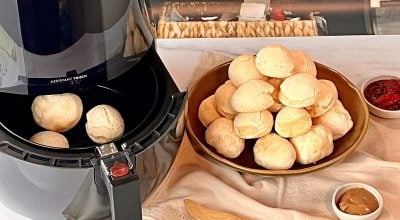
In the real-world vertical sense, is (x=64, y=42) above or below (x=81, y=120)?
above

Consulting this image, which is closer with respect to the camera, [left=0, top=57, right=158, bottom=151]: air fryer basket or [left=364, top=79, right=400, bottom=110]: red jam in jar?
[left=0, top=57, right=158, bottom=151]: air fryer basket

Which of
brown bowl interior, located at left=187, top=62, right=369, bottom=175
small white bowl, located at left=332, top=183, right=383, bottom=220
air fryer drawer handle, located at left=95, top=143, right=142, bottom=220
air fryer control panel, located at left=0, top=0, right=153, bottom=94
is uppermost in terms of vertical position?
air fryer control panel, located at left=0, top=0, right=153, bottom=94

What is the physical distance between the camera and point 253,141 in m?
0.93

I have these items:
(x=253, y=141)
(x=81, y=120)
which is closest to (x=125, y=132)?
(x=81, y=120)

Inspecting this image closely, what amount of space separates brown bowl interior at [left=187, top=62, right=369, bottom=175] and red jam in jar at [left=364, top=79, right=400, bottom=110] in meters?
0.06

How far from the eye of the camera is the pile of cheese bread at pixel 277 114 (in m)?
0.87

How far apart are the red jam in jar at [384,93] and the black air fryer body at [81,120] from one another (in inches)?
12.1

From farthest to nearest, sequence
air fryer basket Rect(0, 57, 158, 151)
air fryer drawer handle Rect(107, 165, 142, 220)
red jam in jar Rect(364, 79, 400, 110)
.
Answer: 1. red jam in jar Rect(364, 79, 400, 110)
2. air fryer basket Rect(0, 57, 158, 151)
3. air fryer drawer handle Rect(107, 165, 142, 220)

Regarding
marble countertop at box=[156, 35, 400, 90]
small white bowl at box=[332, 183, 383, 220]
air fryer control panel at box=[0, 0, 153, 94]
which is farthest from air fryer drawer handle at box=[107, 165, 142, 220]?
marble countertop at box=[156, 35, 400, 90]

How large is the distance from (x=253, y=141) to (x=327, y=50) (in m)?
0.24

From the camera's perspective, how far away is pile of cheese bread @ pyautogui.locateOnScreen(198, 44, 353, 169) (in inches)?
34.3

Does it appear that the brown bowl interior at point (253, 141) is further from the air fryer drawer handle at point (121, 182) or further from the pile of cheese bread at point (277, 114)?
the air fryer drawer handle at point (121, 182)

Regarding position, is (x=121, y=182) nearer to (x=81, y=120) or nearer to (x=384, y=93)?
(x=81, y=120)

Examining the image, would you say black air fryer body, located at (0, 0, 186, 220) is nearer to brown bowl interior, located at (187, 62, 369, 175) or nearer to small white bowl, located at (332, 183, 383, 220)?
brown bowl interior, located at (187, 62, 369, 175)
